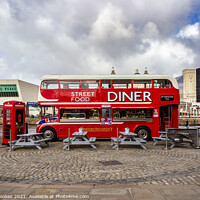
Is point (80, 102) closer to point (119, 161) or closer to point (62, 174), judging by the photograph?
point (119, 161)

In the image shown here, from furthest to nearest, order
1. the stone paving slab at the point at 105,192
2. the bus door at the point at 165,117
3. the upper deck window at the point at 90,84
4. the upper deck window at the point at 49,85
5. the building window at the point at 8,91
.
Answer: the building window at the point at 8,91, the bus door at the point at 165,117, the upper deck window at the point at 90,84, the upper deck window at the point at 49,85, the stone paving slab at the point at 105,192

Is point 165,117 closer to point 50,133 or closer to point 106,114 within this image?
point 106,114

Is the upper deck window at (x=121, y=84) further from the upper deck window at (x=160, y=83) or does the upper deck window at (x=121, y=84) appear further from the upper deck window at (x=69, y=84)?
the upper deck window at (x=69, y=84)

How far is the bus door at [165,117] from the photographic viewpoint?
14.5 m

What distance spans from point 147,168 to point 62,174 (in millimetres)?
2766

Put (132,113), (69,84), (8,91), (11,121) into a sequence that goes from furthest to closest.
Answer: (8,91) → (69,84) → (132,113) → (11,121)

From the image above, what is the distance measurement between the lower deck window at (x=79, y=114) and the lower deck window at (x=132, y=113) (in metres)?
1.25

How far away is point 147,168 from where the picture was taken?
698 centimetres

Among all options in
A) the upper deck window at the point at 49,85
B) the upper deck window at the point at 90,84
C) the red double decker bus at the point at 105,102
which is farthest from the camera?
the upper deck window at the point at 90,84

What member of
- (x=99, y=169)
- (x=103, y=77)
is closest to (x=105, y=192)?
(x=99, y=169)

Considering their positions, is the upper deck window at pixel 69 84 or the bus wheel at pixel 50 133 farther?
the upper deck window at pixel 69 84

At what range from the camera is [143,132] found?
13.8 metres

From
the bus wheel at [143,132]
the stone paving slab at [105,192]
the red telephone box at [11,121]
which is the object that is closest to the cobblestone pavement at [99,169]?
the stone paving slab at [105,192]

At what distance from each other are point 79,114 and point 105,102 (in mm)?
1894
